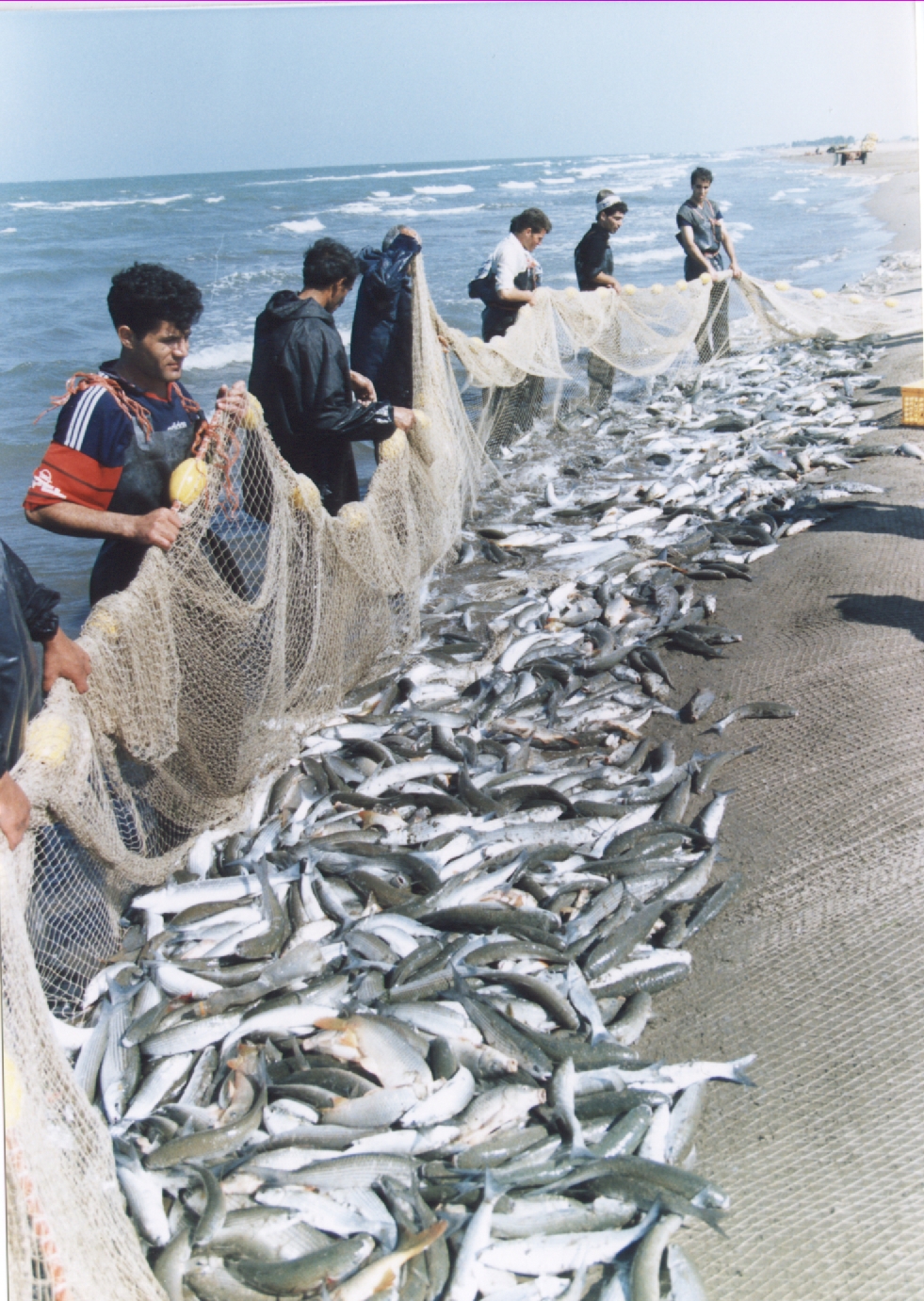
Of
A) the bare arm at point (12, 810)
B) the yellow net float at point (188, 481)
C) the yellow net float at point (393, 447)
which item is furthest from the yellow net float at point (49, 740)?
the yellow net float at point (393, 447)

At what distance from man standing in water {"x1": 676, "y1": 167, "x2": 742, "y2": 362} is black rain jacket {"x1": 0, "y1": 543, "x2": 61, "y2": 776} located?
10872 millimetres

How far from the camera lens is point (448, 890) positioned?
4.12 m

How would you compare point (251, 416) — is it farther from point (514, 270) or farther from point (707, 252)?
point (707, 252)

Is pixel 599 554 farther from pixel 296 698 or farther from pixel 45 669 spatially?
pixel 45 669

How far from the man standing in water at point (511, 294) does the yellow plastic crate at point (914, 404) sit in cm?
340

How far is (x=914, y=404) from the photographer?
9.09 m

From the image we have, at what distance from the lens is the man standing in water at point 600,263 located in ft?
35.7

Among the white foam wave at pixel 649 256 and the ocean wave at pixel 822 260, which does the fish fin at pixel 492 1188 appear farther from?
the white foam wave at pixel 649 256

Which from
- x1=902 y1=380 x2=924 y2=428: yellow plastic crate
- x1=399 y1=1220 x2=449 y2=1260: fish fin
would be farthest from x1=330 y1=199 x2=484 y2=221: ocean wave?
x1=399 y1=1220 x2=449 y2=1260: fish fin

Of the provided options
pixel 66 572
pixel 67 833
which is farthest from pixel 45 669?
pixel 66 572

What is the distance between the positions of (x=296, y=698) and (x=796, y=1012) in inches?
111

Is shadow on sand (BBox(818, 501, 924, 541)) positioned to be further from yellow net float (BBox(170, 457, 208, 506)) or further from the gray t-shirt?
the gray t-shirt

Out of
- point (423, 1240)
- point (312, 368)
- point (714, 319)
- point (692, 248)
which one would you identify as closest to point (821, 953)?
point (423, 1240)

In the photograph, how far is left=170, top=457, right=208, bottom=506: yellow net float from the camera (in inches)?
159
